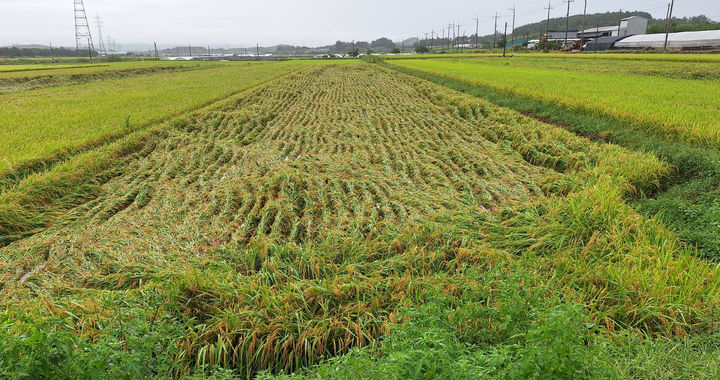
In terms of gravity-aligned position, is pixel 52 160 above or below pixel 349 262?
above

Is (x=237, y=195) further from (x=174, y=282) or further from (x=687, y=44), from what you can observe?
(x=687, y=44)

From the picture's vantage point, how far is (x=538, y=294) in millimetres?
2975

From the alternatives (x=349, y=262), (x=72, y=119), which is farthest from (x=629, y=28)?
(x=349, y=262)

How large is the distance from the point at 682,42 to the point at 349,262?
63.1m

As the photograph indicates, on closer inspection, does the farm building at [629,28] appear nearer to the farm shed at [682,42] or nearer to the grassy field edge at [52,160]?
the farm shed at [682,42]

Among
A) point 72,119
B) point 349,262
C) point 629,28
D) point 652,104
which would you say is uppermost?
point 629,28

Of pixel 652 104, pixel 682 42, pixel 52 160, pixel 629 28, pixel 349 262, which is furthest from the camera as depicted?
pixel 629 28

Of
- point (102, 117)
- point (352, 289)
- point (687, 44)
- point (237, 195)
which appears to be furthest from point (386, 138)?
point (687, 44)

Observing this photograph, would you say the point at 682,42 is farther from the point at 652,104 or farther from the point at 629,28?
the point at 652,104

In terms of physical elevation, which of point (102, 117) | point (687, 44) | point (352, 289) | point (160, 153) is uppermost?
point (687, 44)

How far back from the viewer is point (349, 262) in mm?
3830

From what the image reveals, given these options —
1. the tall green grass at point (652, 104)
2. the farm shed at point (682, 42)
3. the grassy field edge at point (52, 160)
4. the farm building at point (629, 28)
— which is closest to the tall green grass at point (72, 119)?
the grassy field edge at point (52, 160)

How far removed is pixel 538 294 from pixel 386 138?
6.98 m

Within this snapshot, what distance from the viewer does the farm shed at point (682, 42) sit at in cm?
4278
